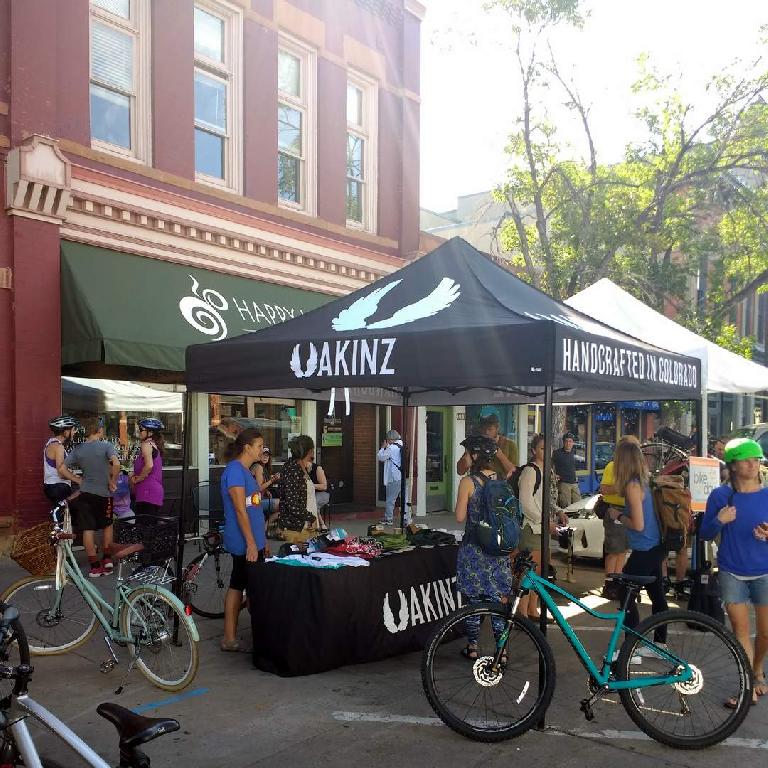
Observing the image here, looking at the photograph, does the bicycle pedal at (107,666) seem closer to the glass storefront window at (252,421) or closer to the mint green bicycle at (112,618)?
the mint green bicycle at (112,618)

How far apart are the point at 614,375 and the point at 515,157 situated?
38.5 ft

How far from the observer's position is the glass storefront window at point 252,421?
12.4 metres

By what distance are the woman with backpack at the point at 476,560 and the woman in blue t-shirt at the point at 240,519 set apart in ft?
5.19

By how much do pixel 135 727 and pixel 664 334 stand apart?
7.98 meters

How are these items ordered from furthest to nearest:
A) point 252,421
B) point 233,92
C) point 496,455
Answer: point 252,421 → point 233,92 → point 496,455

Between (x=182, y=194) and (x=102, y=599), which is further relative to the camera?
(x=182, y=194)

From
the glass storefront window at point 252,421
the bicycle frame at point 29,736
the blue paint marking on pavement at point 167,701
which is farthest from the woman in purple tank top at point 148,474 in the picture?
the bicycle frame at point 29,736

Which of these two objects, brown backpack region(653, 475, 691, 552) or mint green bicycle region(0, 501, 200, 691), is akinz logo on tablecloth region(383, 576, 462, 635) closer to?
mint green bicycle region(0, 501, 200, 691)

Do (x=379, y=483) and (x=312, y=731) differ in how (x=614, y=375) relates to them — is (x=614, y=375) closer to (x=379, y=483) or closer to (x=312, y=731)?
(x=312, y=731)

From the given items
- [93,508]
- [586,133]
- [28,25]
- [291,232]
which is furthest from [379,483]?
[28,25]

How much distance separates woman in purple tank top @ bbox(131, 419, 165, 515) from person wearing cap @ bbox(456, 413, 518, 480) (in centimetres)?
381

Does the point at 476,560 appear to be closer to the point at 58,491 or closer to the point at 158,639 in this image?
the point at 158,639

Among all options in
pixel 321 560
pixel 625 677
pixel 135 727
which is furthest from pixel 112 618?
pixel 625 677

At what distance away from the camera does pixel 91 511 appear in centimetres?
895
